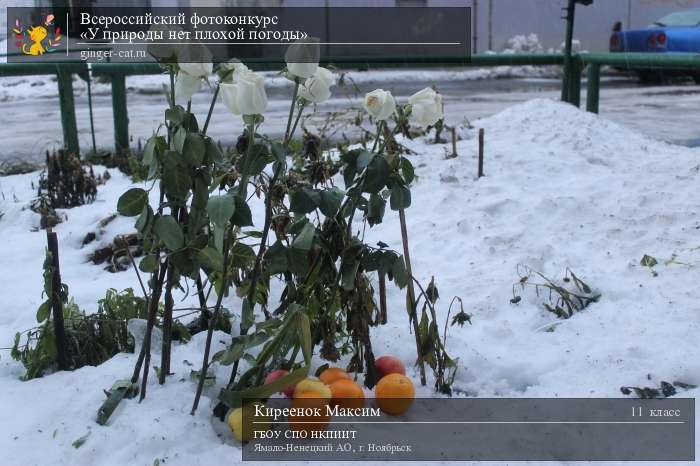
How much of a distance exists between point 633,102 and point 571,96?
4.45m

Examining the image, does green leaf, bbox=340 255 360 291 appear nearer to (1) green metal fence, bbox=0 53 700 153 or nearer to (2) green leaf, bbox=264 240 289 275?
(2) green leaf, bbox=264 240 289 275

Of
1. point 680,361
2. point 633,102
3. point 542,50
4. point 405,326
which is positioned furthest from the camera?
point 542,50

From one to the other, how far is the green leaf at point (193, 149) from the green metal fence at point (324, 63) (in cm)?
424

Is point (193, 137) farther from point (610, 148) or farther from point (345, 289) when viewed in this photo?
point (610, 148)

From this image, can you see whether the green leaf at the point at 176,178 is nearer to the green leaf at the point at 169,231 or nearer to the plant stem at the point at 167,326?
the green leaf at the point at 169,231

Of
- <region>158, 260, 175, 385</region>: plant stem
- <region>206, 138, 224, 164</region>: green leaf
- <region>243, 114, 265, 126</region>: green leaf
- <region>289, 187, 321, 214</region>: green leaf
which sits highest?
<region>243, 114, 265, 126</region>: green leaf

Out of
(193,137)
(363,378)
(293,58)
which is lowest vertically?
(363,378)

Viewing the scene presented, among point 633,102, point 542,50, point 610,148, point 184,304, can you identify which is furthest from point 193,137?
point 542,50

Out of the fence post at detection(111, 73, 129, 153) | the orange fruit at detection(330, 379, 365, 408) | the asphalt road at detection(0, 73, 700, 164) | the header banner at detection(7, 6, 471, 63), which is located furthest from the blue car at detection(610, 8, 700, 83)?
the orange fruit at detection(330, 379, 365, 408)

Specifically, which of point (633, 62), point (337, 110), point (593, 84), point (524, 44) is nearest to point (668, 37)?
point (337, 110)

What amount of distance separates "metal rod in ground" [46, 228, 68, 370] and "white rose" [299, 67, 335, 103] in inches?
33.5

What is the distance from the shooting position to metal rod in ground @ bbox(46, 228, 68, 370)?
238 centimetres

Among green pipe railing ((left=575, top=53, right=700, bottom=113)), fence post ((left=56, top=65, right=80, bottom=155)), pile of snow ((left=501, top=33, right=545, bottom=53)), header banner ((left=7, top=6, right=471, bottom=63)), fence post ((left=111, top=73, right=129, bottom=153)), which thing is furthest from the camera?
pile of snow ((left=501, top=33, right=545, bottom=53))

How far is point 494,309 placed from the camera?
3.02 meters
